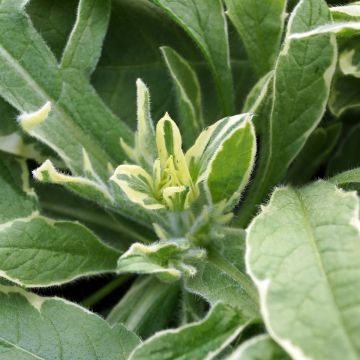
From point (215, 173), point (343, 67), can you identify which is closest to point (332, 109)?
point (343, 67)

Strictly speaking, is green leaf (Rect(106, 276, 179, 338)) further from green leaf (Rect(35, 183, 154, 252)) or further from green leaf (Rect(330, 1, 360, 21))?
green leaf (Rect(330, 1, 360, 21))

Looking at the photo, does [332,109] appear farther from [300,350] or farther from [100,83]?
[300,350]

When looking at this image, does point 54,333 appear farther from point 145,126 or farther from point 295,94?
point 295,94

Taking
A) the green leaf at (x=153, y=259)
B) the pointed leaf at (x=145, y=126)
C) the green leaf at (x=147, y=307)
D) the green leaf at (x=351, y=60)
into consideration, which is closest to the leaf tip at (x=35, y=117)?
the pointed leaf at (x=145, y=126)

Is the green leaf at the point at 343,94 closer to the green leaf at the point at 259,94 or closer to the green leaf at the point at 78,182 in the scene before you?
the green leaf at the point at 259,94

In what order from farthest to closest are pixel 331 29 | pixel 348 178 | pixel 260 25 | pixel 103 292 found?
pixel 103 292, pixel 260 25, pixel 348 178, pixel 331 29

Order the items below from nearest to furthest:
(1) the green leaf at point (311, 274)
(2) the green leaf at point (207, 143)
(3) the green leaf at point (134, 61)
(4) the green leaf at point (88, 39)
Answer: (1) the green leaf at point (311, 274)
(2) the green leaf at point (207, 143)
(4) the green leaf at point (88, 39)
(3) the green leaf at point (134, 61)

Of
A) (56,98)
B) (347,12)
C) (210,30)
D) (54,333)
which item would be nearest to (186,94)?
(210,30)
